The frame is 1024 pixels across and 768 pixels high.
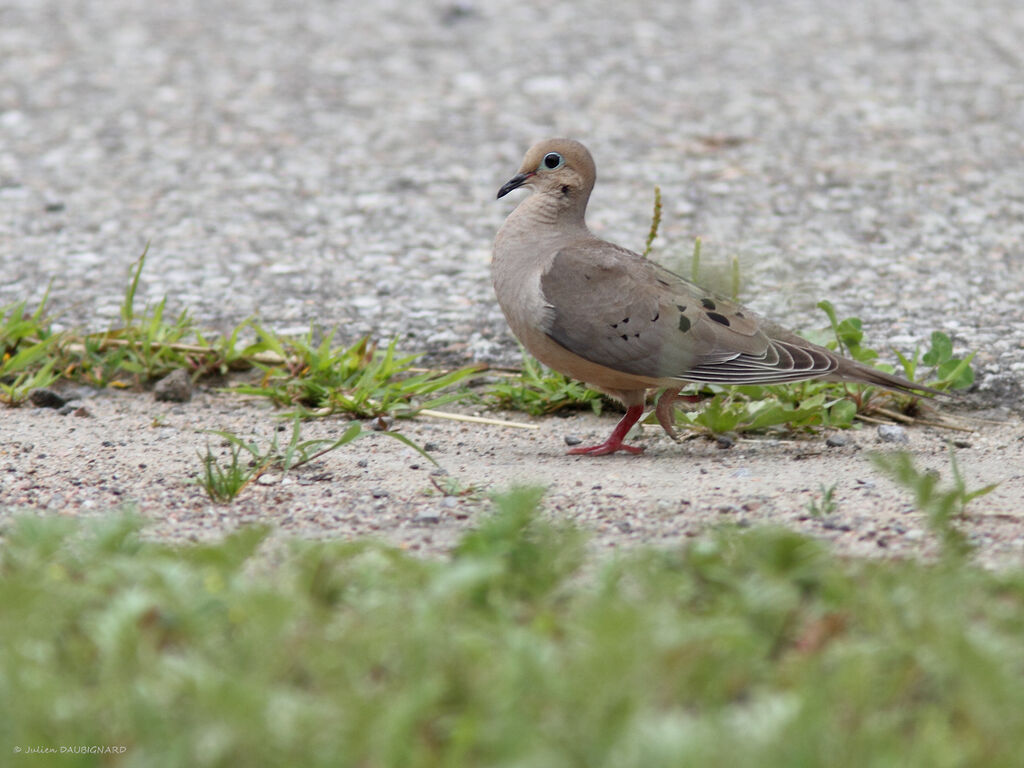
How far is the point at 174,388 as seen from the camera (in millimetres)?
4621

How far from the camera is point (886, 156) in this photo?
707cm

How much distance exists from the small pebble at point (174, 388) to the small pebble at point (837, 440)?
2.32m

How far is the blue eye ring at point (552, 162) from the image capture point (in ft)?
15.3

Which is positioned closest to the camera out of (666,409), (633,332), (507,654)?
(507,654)

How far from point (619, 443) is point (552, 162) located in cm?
115

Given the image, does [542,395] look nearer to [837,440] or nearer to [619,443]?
[619,443]

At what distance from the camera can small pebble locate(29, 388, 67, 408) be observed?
14.7 feet

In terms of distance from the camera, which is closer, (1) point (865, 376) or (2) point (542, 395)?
(1) point (865, 376)

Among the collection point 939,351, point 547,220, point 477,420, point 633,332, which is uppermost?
point 547,220

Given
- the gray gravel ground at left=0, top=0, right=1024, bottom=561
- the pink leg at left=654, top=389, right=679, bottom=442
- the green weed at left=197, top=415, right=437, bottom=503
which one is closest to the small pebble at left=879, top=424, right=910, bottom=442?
the gray gravel ground at left=0, top=0, right=1024, bottom=561

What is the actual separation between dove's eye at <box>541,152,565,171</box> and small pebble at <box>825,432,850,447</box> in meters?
1.40

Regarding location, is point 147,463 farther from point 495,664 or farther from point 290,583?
point 495,664

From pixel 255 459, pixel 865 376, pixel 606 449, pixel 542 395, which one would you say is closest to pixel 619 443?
pixel 606 449

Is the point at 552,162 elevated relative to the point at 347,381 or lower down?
elevated
